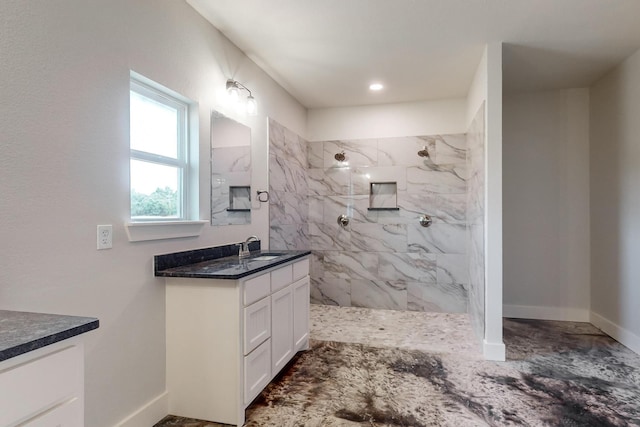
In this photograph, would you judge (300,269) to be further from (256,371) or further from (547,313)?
(547,313)

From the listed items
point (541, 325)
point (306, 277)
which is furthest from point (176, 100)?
point (541, 325)

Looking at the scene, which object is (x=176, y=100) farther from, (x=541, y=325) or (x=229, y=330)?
(x=541, y=325)

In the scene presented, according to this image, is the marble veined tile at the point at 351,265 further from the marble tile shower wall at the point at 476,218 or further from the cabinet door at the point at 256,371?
the cabinet door at the point at 256,371

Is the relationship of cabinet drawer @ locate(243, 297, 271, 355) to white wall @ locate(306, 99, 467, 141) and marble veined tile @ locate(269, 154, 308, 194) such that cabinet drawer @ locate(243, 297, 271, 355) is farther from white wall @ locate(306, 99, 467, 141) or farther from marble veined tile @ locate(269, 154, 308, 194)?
white wall @ locate(306, 99, 467, 141)

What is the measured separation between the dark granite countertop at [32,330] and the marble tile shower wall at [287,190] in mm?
2534

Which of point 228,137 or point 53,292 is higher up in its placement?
point 228,137

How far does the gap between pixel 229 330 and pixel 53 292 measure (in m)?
0.85

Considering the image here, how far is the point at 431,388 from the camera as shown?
250 cm

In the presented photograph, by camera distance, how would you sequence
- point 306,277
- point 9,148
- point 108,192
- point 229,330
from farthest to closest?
point 306,277
point 229,330
point 108,192
point 9,148

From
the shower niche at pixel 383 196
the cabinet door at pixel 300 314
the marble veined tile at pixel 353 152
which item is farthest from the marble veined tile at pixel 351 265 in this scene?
the cabinet door at pixel 300 314

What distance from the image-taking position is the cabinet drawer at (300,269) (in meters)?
2.88

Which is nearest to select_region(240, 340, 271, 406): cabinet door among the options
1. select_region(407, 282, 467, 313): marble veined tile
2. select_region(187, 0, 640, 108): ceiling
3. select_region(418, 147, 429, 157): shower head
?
select_region(187, 0, 640, 108): ceiling

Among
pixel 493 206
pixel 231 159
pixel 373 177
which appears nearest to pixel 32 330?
pixel 231 159

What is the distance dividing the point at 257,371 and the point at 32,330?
1431 mm
